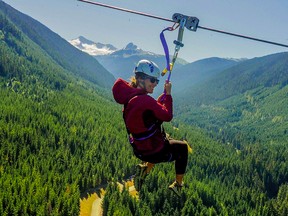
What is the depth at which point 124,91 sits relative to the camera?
1301 centimetres

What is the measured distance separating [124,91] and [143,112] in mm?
1247

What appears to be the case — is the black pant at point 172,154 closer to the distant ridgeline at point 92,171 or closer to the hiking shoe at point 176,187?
the hiking shoe at point 176,187

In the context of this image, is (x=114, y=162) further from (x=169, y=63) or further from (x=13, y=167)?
(x=169, y=63)

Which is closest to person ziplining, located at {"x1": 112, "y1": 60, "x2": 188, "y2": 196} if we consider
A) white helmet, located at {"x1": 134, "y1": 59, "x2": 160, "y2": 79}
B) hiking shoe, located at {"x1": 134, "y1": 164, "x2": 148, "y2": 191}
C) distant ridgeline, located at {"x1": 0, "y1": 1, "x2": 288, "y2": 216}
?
white helmet, located at {"x1": 134, "y1": 59, "x2": 160, "y2": 79}

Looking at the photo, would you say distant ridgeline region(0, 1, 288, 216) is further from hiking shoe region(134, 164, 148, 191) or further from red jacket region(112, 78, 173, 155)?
red jacket region(112, 78, 173, 155)

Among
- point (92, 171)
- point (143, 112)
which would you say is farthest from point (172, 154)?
point (92, 171)

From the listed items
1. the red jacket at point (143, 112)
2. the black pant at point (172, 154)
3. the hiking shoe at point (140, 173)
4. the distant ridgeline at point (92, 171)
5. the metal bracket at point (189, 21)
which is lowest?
the distant ridgeline at point (92, 171)

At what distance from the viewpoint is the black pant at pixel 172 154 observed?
13.3 meters

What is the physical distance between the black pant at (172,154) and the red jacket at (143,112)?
27cm

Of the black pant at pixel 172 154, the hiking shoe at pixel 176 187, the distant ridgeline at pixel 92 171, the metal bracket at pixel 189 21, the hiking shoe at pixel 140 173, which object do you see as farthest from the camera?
the distant ridgeline at pixel 92 171

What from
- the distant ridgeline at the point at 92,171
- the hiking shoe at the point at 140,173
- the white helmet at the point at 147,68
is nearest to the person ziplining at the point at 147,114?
the white helmet at the point at 147,68

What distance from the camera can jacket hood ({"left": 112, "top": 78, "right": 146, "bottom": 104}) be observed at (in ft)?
42.0

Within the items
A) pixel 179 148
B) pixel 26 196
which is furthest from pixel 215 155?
pixel 179 148

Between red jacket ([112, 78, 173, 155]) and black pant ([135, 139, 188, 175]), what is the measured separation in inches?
10.8
